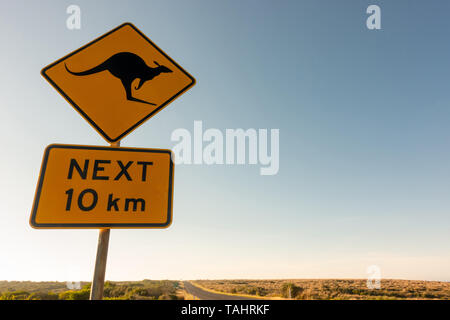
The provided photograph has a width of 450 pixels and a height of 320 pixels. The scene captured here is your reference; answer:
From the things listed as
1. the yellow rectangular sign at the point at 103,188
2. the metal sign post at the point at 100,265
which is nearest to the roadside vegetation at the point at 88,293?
the metal sign post at the point at 100,265

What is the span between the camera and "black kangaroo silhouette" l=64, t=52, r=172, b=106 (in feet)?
6.55

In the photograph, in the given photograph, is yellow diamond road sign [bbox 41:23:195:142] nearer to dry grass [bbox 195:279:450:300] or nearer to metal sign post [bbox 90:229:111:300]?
metal sign post [bbox 90:229:111:300]

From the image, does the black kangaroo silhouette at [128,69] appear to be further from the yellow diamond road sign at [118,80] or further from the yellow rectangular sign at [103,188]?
the yellow rectangular sign at [103,188]

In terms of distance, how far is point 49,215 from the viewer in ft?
4.75

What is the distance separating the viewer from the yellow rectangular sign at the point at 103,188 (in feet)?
4.88

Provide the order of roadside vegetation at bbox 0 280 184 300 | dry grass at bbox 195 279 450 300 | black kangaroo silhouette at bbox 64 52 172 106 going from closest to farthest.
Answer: black kangaroo silhouette at bbox 64 52 172 106 → roadside vegetation at bbox 0 280 184 300 → dry grass at bbox 195 279 450 300

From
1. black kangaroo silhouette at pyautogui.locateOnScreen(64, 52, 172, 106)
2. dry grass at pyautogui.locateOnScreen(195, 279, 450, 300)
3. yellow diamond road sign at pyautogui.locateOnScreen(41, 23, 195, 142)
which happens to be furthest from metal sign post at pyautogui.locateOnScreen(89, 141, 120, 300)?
dry grass at pyautogui.locateOnScreen(195, 279, 450, 300)

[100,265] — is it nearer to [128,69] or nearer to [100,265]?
[100,265]

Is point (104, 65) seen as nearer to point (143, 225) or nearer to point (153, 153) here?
point (153, 153)

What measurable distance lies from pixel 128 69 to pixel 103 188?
1183 mm

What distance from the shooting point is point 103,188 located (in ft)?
5.26

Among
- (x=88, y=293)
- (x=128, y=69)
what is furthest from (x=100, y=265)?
(x=88, y=293)
